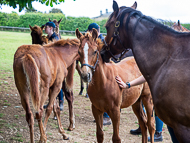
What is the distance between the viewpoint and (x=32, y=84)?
3570mm

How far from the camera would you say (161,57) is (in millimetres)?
2234

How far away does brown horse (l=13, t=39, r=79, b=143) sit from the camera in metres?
3.61

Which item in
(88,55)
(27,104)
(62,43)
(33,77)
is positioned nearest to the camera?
(88,55)

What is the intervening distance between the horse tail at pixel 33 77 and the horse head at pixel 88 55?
3.20 feet

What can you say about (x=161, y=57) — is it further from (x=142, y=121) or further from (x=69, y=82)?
(x=69, y=82)

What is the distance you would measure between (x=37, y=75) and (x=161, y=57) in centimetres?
225

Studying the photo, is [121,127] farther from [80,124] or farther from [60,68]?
[60,68]

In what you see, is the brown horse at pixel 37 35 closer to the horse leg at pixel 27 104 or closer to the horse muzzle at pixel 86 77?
the horse leg at pixel 27 104

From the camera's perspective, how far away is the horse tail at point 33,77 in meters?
3.53

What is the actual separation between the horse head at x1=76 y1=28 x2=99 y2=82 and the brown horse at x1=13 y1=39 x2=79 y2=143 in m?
1.02

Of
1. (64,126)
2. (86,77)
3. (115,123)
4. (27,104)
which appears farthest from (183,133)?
(64,126)

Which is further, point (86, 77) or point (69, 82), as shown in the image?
point (69, 82)

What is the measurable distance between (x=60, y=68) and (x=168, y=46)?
282 cm

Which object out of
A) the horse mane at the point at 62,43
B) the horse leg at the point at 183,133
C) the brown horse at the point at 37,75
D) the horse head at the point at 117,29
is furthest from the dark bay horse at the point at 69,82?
the horse leg at the point at 183,133
